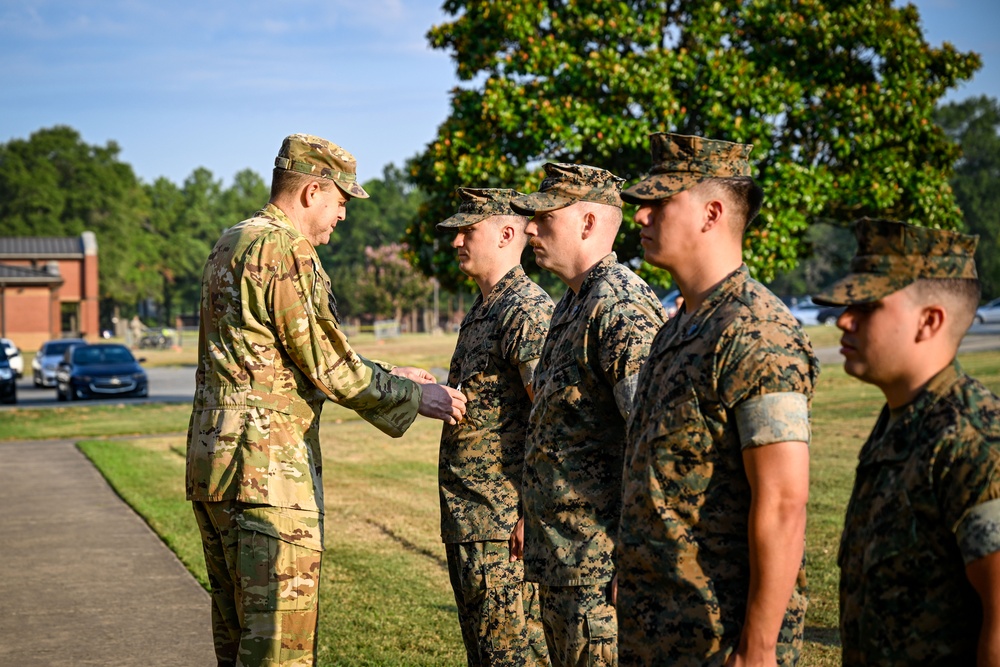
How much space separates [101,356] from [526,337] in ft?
86.1

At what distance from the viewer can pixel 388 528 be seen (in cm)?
955

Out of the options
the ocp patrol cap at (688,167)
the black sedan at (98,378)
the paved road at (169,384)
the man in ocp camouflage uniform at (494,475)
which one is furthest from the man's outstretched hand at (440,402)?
the black sedan at (98,378)

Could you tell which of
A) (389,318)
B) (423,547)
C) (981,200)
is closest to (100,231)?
(389,318)

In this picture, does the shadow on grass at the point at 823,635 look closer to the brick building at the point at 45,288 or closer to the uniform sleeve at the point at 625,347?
the uniform sleeve at the point at 625,347

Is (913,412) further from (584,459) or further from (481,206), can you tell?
(481,206)

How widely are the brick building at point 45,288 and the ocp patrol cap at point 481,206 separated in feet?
179

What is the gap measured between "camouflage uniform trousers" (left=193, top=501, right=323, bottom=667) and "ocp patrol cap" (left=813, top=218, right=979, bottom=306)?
7.34 ft

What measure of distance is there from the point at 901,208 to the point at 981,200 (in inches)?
2434

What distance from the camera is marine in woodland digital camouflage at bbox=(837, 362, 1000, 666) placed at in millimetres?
2176

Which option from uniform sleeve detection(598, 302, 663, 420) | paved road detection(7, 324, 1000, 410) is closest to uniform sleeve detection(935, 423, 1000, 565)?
uniform sleeve detection(598, 302, 663, 420)

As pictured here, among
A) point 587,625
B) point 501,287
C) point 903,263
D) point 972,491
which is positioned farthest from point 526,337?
point 972,491

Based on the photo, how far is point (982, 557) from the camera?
6.97ft

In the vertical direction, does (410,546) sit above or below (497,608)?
below

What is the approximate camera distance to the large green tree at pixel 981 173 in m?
67.4
